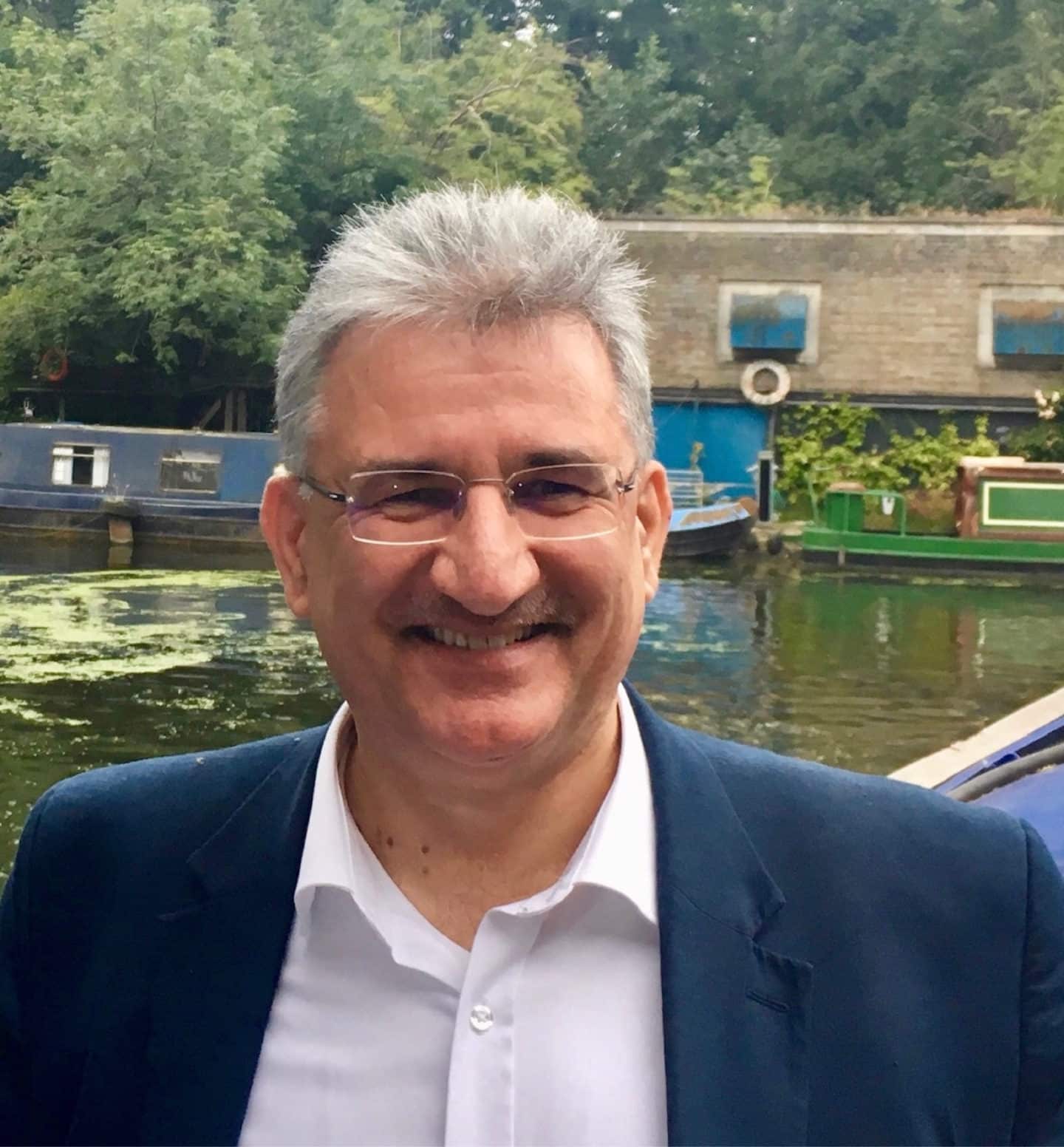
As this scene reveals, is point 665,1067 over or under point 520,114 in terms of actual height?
under

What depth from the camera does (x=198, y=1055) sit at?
962mm

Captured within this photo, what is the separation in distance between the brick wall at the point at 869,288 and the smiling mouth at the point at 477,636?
1466cm

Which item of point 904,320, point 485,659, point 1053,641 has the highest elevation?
point 904,320

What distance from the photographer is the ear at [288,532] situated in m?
1.06

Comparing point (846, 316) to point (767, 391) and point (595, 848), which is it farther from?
point (595, 848)

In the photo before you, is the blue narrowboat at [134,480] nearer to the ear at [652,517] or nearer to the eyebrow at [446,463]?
the ear at [652,517]

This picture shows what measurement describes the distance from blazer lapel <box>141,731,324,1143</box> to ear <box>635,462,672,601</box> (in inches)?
12.4

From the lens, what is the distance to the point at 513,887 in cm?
101

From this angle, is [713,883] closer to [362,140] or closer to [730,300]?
[730,300]

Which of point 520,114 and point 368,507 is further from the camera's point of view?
point 520,114

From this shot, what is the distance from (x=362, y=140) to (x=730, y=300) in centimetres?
510

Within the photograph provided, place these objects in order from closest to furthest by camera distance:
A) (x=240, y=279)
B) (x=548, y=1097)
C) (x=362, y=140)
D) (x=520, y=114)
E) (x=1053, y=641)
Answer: (x=548, y=1097), (x=1053, y=641), (x=240, y=279), (x=362, y=140), (x=520, y=114)

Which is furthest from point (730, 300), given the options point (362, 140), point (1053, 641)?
point (1053, 641)

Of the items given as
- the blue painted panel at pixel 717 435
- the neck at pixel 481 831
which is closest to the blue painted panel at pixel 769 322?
the blue painted panel at pixel 717 435
